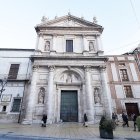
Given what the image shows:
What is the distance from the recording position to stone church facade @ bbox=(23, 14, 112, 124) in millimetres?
17156

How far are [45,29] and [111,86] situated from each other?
13905 mm

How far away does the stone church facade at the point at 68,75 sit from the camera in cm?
1716

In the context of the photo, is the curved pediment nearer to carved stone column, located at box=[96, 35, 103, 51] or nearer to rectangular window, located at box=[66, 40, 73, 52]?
carved stone column, located at box=[96, 35, 103, 51]

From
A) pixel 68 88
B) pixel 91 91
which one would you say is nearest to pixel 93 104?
pixel 91 91

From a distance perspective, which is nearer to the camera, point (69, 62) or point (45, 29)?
point (69, 62)

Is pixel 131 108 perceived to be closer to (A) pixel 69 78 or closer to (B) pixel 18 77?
(A) pixel 69 78

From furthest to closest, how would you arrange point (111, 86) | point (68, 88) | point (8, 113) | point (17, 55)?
1. point (17, 55)
2. point (111, 86)
3. point (68, 88)
4. point (8, 113)

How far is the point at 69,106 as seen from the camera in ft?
59.3

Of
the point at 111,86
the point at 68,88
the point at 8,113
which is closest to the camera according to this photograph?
the point at 8,113

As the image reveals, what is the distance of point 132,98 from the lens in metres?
19.6

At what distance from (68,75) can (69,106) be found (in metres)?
4.34

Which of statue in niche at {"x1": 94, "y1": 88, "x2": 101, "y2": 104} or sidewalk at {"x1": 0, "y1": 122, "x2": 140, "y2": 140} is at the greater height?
statue in niche at {"x1": 94, "y1": 88, "x2": 101, "y2": 104}

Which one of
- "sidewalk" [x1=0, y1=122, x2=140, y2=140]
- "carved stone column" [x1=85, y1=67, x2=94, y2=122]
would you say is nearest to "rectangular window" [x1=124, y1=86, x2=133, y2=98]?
"carved stone column" [x1=85, y1=67, x2=94, y2=122]

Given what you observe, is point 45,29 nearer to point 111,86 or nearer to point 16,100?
point 16,100
